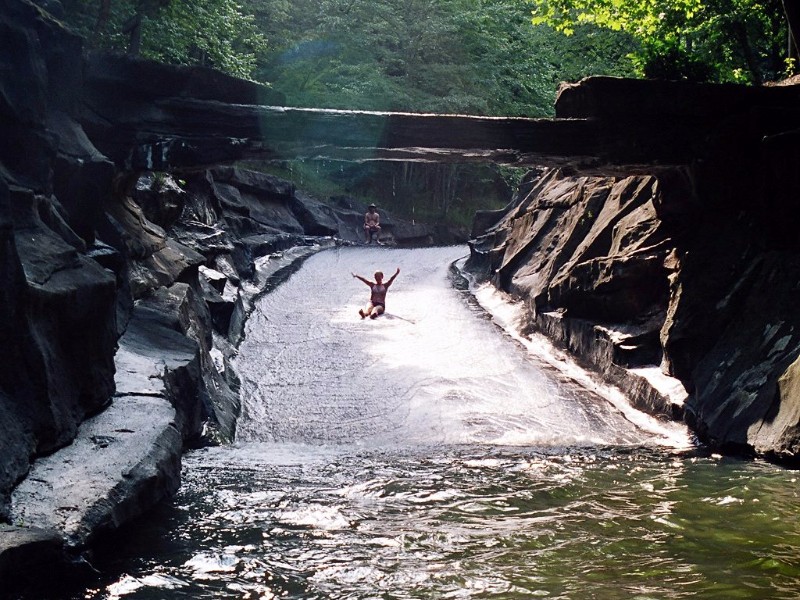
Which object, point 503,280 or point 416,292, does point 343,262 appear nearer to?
point 416,292

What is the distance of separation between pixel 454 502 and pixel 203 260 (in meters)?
8.47

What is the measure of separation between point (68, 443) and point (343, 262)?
61.0ft

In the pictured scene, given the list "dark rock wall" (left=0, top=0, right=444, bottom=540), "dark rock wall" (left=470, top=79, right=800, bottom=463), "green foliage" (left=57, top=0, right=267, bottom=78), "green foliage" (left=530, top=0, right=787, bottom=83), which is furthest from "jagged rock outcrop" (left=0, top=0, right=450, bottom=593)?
"green foliage" (left=530, top=0, right=787, bottom=83)

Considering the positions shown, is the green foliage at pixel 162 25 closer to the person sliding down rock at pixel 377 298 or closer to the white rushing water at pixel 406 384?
the white rushing water at pixel 406 384

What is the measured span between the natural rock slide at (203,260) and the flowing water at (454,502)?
448mm

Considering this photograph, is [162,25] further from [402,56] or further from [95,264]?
[402,56]

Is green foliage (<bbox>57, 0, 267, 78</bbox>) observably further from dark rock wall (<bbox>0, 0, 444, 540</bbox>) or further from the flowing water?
the flowing water

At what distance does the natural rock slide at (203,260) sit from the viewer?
604 centimetres

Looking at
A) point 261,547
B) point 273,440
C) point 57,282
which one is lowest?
point 273,440

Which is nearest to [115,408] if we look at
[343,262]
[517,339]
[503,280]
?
[517,339]

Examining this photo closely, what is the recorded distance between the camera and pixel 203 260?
14.2 meters

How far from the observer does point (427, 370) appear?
13000mm

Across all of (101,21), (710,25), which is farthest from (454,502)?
(101,21)

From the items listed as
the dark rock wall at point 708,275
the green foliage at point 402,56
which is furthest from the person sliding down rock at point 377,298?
the green foliage at point 402,56
